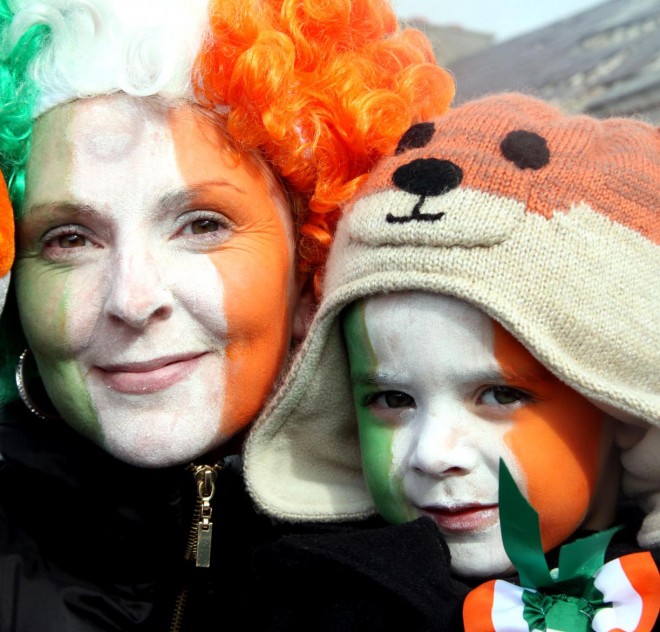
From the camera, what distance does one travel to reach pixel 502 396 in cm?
157

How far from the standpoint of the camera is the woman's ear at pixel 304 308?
78.2 inches

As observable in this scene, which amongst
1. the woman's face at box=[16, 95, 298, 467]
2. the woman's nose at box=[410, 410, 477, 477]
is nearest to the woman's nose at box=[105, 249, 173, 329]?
the woman's face at box=[16, 95, 298, 467]

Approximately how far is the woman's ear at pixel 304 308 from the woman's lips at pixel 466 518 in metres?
0.55

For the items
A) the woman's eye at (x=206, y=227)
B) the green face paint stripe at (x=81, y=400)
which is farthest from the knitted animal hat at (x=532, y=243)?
the green face paint stripe at (x=81, y=400)

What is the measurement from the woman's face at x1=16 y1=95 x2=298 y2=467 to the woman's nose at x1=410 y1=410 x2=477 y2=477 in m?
0.45

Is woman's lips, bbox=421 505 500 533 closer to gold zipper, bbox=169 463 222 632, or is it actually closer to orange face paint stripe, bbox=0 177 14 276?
gold zipper, bbox=169 463 222 632

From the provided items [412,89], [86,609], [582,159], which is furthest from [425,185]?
[86,609]

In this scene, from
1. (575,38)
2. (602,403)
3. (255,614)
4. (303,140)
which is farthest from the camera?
(575,38)

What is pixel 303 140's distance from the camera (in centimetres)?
192

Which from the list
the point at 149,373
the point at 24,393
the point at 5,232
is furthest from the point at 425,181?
the point at 24,393

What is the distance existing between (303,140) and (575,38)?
377 cm

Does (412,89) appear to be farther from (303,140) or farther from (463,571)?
(463,571)

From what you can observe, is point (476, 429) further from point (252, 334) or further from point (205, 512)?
point (205, 512)

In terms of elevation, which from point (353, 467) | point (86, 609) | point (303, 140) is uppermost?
point (303, 140)
